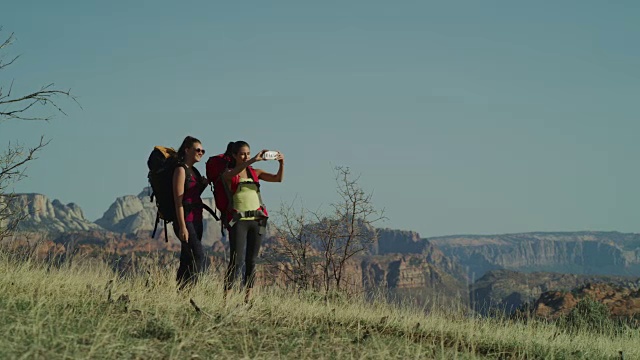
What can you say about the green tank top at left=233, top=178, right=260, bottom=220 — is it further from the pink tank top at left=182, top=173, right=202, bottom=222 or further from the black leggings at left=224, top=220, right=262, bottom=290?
the pink tank top at left=182, top=173, right=202, bottom=222

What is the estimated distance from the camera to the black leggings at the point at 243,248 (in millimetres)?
8055

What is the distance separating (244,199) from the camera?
8.14 metres

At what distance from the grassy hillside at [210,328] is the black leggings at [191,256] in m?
0.17

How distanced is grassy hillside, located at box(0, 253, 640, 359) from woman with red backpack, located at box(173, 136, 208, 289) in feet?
0.77

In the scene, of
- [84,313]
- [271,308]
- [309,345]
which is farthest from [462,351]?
[84,313]

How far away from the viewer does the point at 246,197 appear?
26.8ft

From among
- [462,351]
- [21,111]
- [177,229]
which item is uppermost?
[21,111]

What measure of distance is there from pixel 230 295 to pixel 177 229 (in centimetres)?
107

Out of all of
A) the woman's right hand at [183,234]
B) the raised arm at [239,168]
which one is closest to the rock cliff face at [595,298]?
the raised arm at [239,168]

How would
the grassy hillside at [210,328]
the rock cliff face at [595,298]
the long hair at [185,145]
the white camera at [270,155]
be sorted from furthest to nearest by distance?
the rock cliff face at [595,298] → the long hair at [185,145] → the white camera at [270,155] → the grassy hillside at [210,328]

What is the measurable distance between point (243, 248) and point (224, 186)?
0.79 metres

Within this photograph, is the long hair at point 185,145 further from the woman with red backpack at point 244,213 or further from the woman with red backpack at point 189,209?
the woman with red backpack at point 244,213

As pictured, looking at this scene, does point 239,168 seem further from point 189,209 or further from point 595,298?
point 595,298

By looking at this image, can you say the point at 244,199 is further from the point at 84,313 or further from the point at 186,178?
the point at 84,313
